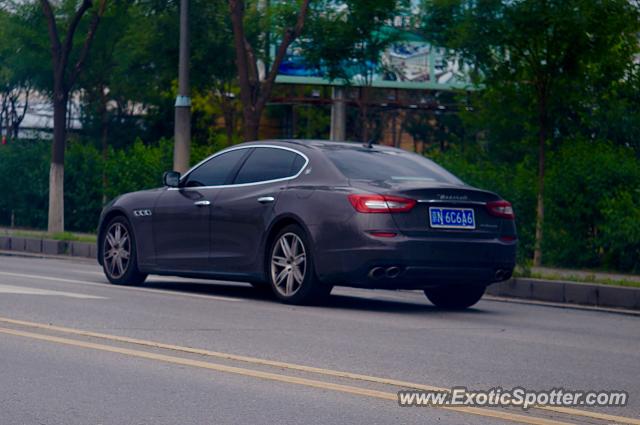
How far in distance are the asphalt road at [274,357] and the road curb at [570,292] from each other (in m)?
1.27

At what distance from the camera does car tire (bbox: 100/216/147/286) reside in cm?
1352

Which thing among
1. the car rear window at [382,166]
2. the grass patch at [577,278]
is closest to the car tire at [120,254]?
the car rear window at [382,166]

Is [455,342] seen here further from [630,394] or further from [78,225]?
[78,225]

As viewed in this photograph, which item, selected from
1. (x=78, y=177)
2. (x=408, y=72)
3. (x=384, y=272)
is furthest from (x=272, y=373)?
(x=408, y=72)

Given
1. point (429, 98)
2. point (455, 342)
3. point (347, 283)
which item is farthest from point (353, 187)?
point (429, 98)

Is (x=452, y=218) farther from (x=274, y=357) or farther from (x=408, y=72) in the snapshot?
(x=408, y=72)

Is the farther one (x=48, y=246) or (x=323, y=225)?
(x=48, y=246)

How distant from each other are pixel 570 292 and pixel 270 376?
24.6 ft

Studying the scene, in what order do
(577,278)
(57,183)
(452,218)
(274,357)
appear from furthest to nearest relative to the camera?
1. (57,183)
2. (577,278)
3. (452,218)
4. (274,357)

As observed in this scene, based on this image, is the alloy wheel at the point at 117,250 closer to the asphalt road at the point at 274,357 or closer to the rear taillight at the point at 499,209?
the asphalt road at the point at 274,357

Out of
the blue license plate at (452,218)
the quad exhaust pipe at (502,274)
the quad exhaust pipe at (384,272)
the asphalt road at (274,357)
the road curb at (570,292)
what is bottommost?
the road curb at (570,292)

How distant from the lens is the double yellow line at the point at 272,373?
636cm

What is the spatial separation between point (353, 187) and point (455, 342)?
8.35ft

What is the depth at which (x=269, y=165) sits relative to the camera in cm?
1246
